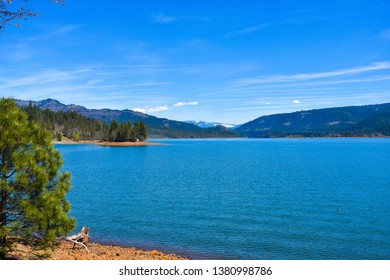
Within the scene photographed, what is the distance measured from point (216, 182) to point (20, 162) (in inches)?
1810

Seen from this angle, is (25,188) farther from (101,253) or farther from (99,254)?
(101,253)

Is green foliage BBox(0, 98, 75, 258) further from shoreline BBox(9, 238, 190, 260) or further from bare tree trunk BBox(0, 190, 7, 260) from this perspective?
shoreline BBox(9, 238, 190, 260)

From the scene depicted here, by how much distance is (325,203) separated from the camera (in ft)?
131

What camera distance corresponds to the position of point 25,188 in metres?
12.9

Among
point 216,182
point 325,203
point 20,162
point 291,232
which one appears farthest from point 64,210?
point 216,182

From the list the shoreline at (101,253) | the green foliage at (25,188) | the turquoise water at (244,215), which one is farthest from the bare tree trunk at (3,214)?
the turquoise water at (244,215)

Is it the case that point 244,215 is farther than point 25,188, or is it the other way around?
point 244,215

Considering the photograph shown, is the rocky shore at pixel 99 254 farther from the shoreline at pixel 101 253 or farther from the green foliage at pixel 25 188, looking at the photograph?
the green foliage at pixel 25 188

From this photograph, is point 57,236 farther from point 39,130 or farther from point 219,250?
point 219,250

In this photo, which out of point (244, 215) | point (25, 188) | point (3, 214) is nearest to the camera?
point (25, 188)

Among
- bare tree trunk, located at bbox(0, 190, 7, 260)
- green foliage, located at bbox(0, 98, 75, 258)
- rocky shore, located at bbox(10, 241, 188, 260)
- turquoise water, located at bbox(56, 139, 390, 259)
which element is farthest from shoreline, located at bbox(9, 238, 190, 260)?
green foliage, located at bbox(0, 98, 75, 258)

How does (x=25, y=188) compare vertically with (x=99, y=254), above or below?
above

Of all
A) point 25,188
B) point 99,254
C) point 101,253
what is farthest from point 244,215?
point 25,188

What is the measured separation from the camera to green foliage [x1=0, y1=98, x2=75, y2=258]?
12578 millimetres
